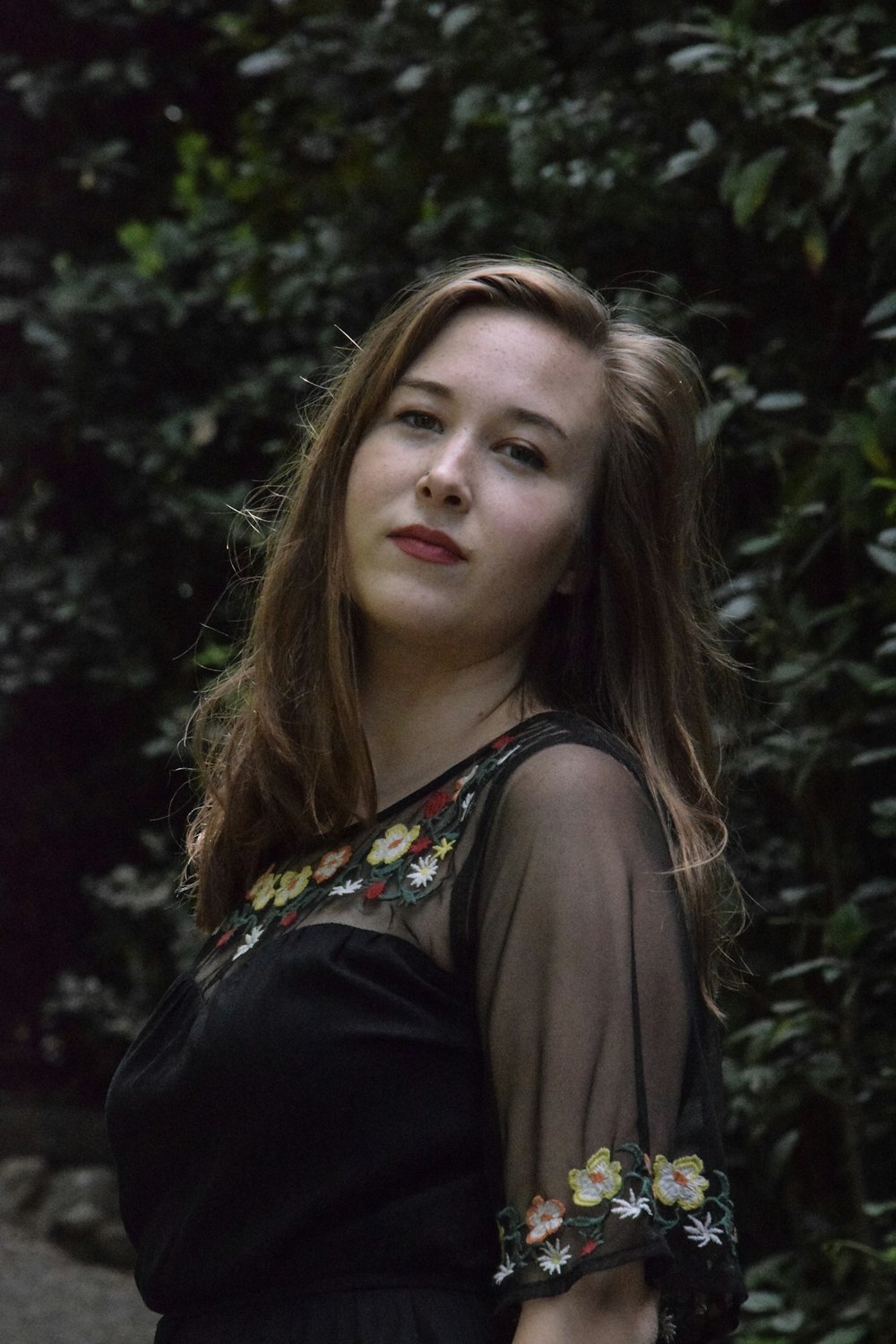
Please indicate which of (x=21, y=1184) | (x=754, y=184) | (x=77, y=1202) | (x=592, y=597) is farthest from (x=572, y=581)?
(x=21, y=1184)

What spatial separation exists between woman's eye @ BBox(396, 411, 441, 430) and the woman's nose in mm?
58

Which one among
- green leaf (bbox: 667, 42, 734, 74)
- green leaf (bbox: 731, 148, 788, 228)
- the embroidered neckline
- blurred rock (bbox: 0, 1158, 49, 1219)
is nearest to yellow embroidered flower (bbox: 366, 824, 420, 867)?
the embroidered neckline

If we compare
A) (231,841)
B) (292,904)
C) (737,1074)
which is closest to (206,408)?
(737,1074)

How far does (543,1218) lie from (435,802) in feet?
1.21

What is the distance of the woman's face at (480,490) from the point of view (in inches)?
60.4

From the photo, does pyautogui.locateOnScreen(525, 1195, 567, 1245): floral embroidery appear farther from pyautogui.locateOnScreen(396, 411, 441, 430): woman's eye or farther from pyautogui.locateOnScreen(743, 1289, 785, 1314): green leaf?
pyautogui.locateOnScreen(743, 1289, 785, 1314): green leaf

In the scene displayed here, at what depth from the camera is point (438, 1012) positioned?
4.53 feet

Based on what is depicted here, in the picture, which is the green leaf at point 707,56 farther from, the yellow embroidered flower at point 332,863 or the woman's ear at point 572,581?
the yellow embroidered flower at point 332,863

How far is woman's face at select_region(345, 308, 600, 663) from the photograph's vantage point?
154cm

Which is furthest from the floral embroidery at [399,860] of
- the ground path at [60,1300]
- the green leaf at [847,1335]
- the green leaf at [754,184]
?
the ground path at [60,1300]

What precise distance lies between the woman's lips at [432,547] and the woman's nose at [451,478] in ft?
0.09

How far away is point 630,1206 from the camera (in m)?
1.26

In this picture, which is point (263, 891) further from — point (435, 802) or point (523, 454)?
point (523, 454)

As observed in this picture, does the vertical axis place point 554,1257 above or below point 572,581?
below
